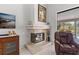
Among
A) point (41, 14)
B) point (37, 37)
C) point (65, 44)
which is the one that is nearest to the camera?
point (65, 44)

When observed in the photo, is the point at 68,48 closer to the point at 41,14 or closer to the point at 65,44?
the point at 65,44

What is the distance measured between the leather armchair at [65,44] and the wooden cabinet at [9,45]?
3.36ft

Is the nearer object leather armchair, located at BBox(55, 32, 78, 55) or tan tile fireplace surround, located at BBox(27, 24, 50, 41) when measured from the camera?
leather armchair, located at BBox(55, 32, 78, 55)

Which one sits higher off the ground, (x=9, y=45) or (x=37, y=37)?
(x=37, y=37)

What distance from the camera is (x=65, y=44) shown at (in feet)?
9.70

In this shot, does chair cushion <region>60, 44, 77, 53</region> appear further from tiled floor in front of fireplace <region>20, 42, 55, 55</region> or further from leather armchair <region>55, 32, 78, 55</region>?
tiled floor in front of fireplace <region>20, 42, 55, 55</region>

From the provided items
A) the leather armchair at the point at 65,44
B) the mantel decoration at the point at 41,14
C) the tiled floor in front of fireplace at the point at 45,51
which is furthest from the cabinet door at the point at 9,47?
the leather armchair at the point at 65,44

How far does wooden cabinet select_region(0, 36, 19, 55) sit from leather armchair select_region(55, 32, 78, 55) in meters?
1.02

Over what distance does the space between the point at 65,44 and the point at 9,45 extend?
4.68 feet

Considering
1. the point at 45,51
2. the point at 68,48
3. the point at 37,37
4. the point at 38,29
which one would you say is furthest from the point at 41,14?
the point at 68,48

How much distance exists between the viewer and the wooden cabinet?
109 inches

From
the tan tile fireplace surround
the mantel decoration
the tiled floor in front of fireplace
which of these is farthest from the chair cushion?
the mantel decoration
